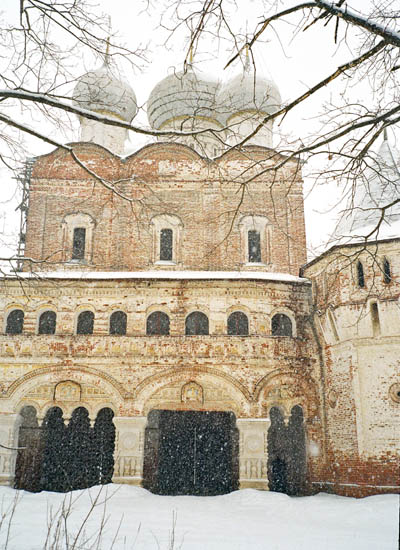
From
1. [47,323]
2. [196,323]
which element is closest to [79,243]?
[47,323]

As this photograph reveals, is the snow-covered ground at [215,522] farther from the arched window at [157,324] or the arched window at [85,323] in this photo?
the arched window at [85,323]

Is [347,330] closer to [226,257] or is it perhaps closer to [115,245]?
[226,257]

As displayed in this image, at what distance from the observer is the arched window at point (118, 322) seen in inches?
455

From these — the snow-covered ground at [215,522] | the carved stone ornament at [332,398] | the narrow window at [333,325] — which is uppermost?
the narrow window at [333,325]

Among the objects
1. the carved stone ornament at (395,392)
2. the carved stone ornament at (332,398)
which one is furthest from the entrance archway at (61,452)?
the carved stone ornament at (395,392)

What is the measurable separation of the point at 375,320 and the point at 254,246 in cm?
385

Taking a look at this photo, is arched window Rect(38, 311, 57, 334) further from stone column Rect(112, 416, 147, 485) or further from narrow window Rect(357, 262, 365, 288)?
narrow window Rect(357, 262, 365, 288)

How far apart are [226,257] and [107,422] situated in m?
4.80

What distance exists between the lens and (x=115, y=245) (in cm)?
1301

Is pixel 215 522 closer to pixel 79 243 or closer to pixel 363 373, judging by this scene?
pixel 363 373

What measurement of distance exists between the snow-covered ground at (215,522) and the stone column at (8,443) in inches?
12.8

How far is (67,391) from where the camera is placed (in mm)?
11000

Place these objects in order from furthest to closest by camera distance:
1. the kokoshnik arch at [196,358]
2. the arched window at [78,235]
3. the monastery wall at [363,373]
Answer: the arched window at [78,235] < the kokoshnik arch at [196,358] < the monastery wall at [363,373]

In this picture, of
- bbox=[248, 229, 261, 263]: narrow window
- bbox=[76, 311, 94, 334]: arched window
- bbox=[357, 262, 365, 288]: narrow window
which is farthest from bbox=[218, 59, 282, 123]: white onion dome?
bbox=[76, 311, 94, 334]: arched window
